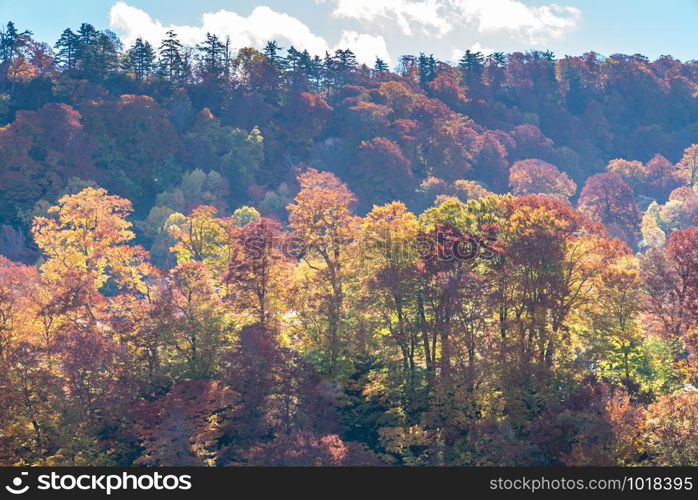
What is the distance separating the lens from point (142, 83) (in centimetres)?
9638

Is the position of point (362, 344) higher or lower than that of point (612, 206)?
lower

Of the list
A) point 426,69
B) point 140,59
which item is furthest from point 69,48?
point 426,69

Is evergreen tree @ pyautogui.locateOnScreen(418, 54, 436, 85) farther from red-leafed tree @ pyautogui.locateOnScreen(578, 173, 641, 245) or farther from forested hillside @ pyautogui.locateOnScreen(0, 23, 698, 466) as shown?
forested hillside @ pyautogui.locateOnScreen(0, 23, 698, 466)

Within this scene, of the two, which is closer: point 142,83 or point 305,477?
point 305,477

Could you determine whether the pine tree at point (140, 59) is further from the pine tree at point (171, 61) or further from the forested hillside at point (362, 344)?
the forested hillside at point (362, 344)

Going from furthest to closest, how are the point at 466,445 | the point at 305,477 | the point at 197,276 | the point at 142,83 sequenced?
the point at 142,83 → the point at 197,276 → the point at 466,445 → the point at 305,477

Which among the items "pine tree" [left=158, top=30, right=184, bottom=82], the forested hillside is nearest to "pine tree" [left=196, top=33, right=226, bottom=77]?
"pine tree" [left=158, top=30, right=184, bottom=82]

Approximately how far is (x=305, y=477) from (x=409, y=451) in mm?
10905

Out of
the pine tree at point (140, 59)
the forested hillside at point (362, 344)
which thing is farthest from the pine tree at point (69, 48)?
the forested hillside at point (362, 344)

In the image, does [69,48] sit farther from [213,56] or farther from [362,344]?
[362,344]

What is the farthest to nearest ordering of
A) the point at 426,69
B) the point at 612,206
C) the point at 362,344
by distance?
the point at 426,69, the point at 612,206, the point at 362,344

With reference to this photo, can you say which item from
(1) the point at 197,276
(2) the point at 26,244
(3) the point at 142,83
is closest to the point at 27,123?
(2) the point at 26,244

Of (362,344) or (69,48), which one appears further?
(69,48)

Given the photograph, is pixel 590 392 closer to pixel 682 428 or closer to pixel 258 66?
pixel 682 428
